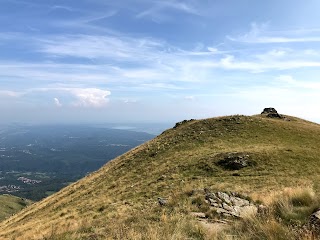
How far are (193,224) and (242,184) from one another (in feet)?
53.8

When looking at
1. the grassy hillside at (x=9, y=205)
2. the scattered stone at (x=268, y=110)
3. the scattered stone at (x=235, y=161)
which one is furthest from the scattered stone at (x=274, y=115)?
the grassy hillside at (x=9, y=205)

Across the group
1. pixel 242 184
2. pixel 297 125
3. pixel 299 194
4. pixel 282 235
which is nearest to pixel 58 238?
pixel 282 235

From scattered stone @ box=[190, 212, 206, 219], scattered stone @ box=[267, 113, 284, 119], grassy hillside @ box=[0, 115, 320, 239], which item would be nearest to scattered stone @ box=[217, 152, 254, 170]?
grassy hillside @ box=[0, 115, 320, 239]

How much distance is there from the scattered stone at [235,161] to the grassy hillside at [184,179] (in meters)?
0.59

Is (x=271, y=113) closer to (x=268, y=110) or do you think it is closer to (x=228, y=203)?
(x=268, y=110)

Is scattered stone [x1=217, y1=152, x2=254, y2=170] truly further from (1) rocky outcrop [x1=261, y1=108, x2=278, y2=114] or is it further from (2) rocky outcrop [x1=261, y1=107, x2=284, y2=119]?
(1) rocky outcrop [x1=261, y1=108, x2=278, y2=114]

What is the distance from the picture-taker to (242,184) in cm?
2594

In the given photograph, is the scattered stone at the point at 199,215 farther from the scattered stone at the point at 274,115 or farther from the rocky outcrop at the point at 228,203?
the scattered stone at the point at 274,115

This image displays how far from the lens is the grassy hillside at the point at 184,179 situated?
13859mm

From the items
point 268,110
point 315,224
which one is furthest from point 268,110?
point 315,224

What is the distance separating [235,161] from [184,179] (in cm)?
594

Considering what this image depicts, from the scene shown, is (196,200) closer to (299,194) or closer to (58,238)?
(299,194)

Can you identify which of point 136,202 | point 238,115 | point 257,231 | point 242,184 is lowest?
point 136,202

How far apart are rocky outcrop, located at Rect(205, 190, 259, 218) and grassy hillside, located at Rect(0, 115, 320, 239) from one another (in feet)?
2.02
